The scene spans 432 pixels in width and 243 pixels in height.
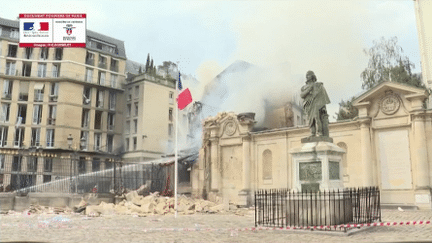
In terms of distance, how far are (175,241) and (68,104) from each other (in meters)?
43.8

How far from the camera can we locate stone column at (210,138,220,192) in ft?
84.8

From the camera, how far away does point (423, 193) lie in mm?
17984

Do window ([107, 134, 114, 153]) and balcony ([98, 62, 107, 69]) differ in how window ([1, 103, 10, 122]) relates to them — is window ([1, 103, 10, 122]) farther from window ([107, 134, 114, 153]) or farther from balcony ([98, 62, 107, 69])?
window ([107, 134, 114, 153])

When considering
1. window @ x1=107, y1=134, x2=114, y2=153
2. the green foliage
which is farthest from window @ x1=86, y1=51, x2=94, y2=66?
the green foliage

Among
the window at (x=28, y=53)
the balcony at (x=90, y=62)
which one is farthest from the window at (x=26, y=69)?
the balcony at (x=90, y=62)

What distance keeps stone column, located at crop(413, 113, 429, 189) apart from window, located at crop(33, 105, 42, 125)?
4471 cm

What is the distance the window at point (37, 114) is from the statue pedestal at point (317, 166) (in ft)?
147

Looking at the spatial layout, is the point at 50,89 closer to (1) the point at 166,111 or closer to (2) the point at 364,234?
(1) the point at 166,111

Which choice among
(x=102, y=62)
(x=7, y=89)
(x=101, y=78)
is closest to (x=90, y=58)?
(x=102, y=62)

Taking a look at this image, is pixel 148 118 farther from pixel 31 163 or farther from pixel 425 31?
pixel 425 31

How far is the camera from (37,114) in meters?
48.2

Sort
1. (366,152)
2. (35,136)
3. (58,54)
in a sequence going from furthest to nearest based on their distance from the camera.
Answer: (58,54) < (35,136) < (366,152)

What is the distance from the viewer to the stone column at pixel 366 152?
19.7 meters

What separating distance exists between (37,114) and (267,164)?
36.4m
